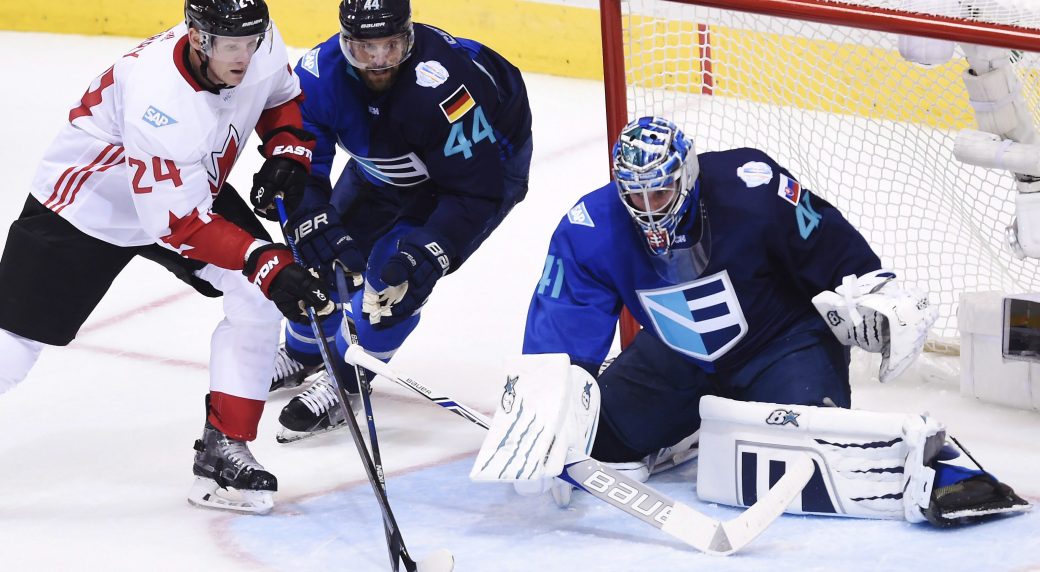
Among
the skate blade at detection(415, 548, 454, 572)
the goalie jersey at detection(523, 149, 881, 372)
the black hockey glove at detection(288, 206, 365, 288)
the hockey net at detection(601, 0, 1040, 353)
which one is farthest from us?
the hockey net at detection(601, 0, 1040, 353)

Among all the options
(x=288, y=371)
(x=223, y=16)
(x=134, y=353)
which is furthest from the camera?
(x=134, y=353)

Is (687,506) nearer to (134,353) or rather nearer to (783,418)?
(783,418)

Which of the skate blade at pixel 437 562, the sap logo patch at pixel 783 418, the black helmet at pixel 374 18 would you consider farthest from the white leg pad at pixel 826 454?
→ the black helmet at pixel 374 18

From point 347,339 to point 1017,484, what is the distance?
1.52 metres

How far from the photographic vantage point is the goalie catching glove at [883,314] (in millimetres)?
3064

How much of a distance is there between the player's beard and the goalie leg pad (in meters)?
0.79

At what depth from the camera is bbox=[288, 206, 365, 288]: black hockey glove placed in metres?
3.44

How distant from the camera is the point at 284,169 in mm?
3453

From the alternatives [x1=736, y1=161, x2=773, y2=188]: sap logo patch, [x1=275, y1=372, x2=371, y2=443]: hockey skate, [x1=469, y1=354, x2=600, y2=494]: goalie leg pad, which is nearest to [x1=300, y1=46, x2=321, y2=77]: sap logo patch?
[x1=275, y1=372, x2=371, y2=443]: hockey skate

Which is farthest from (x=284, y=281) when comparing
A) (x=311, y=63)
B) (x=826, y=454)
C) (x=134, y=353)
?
(x=134, y=353)

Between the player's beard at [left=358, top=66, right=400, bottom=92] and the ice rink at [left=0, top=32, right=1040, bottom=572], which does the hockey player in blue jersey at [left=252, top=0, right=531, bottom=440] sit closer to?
the player's beard at [left=358, top=66, right=400, bottom=92]

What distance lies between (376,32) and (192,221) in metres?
0.60

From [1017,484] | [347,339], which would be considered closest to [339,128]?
[347,339]

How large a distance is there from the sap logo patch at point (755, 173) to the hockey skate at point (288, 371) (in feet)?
4.75
